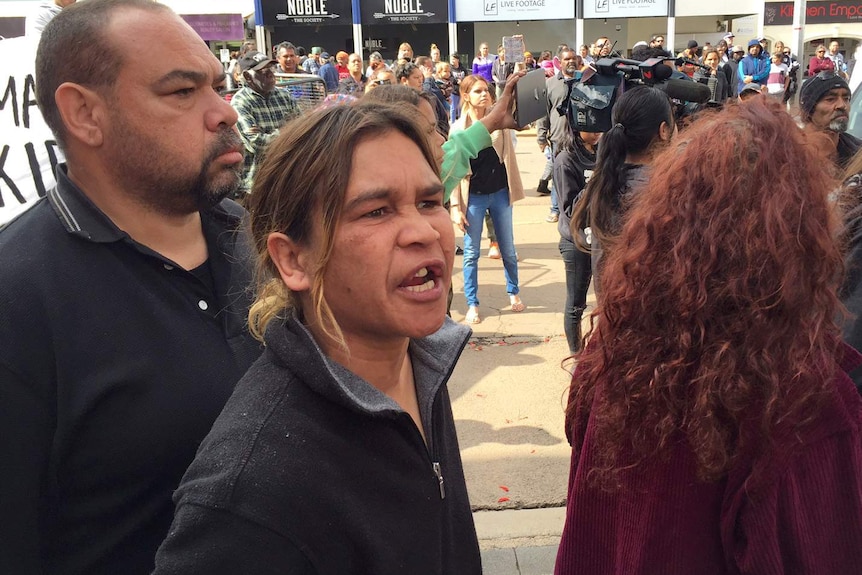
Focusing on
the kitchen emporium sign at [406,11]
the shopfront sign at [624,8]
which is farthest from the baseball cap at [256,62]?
the shopfront sign at [624,8]

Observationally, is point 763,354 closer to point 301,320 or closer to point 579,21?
point 301,320

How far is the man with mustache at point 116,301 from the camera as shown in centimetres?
133

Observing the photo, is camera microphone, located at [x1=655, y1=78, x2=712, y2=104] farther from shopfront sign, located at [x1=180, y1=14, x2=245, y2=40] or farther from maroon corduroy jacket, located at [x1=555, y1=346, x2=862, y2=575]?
shopfront sign, located at [x1=180, y1=14, x2=245, y2=40]

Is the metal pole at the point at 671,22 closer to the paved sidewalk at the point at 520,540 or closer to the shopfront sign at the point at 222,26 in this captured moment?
the shopfront sign at the point at 222,26

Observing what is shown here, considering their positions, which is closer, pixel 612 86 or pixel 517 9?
pixel 612 86

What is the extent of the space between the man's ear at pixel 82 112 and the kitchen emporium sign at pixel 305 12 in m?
27.1

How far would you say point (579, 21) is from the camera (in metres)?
26.2

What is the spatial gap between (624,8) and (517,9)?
404cm

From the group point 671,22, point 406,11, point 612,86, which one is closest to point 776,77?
point 671,22

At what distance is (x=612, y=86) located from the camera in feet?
12.7

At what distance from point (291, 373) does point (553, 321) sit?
4.86 m

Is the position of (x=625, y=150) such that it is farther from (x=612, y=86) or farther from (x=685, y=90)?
(x=685, y=90)

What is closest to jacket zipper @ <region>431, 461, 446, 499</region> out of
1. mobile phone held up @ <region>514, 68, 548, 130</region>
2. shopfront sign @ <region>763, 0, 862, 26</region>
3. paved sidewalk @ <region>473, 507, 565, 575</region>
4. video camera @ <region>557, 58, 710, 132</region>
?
mobile phone held up @ <region>514, 68, 548, 130</region>

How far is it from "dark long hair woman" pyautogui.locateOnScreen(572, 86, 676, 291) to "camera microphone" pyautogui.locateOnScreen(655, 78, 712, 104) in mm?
591
